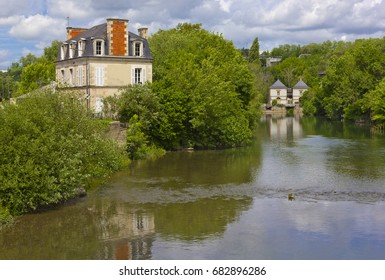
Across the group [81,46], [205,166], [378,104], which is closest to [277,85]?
[378,104]

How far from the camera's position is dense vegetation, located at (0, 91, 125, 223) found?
23.4 metres

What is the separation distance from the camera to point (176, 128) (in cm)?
4562

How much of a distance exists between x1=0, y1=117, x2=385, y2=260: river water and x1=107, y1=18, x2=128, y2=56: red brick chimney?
34.4ft

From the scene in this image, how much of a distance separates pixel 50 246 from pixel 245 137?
1254 inches

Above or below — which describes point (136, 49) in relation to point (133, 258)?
above

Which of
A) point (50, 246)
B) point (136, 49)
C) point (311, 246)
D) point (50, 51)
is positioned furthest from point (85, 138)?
point (50, 51)

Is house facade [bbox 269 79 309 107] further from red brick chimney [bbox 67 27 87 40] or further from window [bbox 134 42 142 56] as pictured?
window [bbox 134 42 142 56]

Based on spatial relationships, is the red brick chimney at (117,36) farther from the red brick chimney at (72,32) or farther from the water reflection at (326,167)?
the water reflection at (326,167)

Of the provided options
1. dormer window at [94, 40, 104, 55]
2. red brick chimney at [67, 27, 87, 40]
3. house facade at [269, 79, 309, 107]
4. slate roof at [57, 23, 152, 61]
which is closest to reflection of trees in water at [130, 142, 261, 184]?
slate roof at [57, 23, 152, 61]

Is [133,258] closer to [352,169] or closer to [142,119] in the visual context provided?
[352,169]

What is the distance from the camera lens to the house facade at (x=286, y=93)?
128m

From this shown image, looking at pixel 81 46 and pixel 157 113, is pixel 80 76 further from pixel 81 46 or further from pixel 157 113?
pixel 157 113

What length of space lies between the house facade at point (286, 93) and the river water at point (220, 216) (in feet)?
295

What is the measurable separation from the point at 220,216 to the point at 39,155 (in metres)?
7.91
